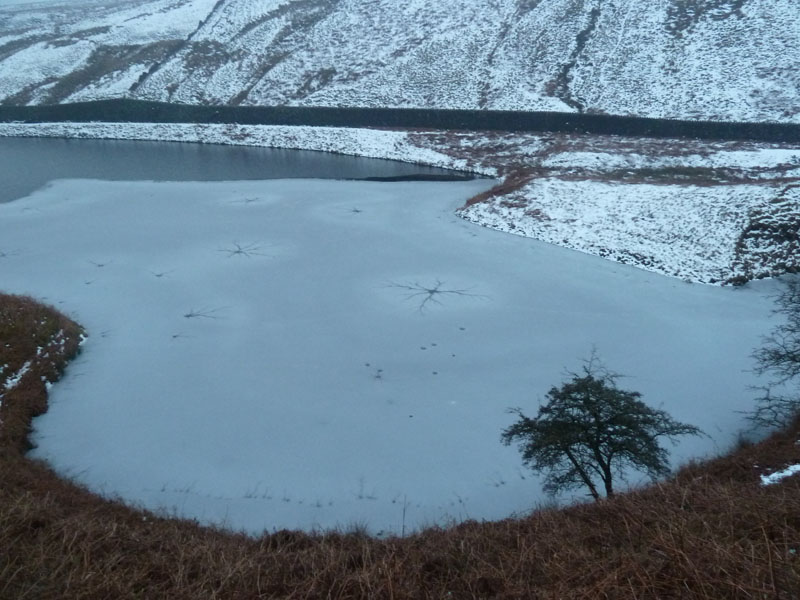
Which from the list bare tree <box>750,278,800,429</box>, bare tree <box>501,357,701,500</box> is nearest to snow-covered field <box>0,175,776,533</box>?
bare tree <box>750,278,800,429</box>

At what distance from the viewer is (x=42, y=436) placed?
884 centimetres

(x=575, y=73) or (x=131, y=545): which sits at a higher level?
(x=575, y=73)

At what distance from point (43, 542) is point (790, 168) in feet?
83.2

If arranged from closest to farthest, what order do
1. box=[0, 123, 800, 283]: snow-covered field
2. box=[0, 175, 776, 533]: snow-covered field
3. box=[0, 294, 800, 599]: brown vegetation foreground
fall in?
box=[0, 294, 800, 599]: brown vegetation foreground → box=[0, 175, 776, 533]: snow-covered field → box=[0, 123, 800, 283]: snow-covered field

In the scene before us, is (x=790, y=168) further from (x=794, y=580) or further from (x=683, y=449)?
(x=794, y=580)

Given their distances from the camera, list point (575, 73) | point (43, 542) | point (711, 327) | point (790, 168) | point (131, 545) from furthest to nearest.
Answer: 1. point (575, 73)
2. point (790, 168)
3. point (711, 327)
4. point (131, 545)
5. point (43, 542)

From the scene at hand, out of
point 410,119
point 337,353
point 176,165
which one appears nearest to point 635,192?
point 337,353

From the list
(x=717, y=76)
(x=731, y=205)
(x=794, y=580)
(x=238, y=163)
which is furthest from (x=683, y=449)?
(x=717, y=76)

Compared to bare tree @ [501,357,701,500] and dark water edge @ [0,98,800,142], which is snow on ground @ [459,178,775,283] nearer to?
bare tree @ [501,357,701,500]

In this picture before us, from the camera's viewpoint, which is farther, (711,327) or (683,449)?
(711,327)

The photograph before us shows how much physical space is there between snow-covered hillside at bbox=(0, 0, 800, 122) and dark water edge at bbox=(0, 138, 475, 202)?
7776 millimetres

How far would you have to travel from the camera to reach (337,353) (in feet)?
36.0

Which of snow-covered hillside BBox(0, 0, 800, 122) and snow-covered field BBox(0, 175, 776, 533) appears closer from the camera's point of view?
snow-covered field BBox(0, 175, 776, 533)

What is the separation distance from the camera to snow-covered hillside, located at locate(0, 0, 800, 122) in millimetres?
30719
